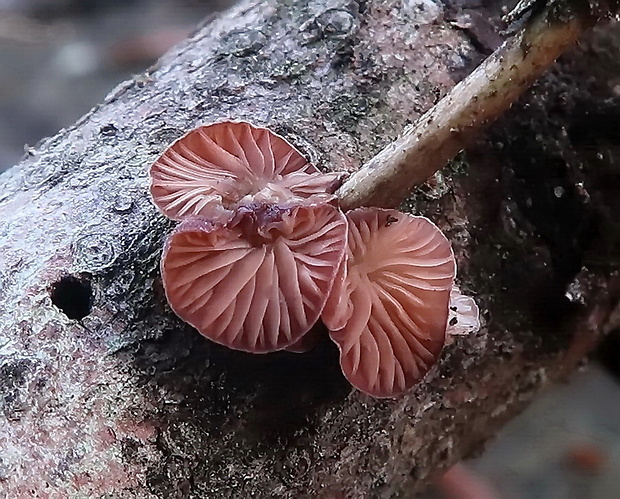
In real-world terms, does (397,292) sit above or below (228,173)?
below

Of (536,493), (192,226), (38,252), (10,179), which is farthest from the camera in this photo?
(536,493)

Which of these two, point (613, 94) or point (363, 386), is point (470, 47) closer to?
point (613, 94)

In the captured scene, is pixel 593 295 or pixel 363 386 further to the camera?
pixel 593 295

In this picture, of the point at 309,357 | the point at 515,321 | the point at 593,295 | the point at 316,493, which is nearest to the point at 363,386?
the point at 309,357

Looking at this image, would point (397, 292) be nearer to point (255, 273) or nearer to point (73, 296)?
point (255, 273)

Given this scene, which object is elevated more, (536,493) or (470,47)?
(470,47)

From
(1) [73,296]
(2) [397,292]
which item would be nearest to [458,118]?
(2) [397,292]

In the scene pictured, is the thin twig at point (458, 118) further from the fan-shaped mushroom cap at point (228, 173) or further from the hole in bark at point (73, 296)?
the hole in bark at point (73, 296)

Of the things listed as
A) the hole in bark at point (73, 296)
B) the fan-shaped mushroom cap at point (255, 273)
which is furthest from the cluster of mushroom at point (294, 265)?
the hole in bark at point (73, 296)
